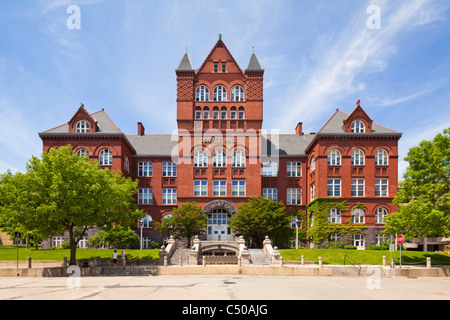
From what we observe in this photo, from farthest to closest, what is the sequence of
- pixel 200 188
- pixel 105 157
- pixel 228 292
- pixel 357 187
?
pixel 200 188 → pixel 105 157 → pixel 357 187 → pixel 228 292

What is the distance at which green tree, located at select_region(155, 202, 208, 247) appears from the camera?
42688 mm

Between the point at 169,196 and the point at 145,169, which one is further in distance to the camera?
the point at 145,169

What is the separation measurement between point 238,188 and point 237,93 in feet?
41.0

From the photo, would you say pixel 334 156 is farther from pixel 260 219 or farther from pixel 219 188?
pixel 219 188

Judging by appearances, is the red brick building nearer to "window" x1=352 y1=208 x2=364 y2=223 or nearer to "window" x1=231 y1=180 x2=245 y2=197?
"window" x1=352 y1=208 x2=364 y2=223

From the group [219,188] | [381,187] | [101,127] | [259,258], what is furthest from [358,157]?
[101,127]

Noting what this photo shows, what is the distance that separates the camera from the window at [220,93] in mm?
49500

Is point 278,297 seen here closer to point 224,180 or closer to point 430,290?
point 430,290

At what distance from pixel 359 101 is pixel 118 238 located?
109ft

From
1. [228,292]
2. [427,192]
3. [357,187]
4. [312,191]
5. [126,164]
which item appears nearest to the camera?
[228,292]

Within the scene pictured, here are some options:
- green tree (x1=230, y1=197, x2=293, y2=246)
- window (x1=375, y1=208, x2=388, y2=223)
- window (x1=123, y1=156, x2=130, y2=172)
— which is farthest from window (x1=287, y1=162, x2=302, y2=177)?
window (x1=123, y1=156, x2=130, y2=172)

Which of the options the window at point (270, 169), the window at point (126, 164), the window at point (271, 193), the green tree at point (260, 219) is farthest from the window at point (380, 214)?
the window at point (126, 164)

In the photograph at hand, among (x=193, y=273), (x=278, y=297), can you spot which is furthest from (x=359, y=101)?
(x=278, y=297)

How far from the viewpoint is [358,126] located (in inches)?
1843
